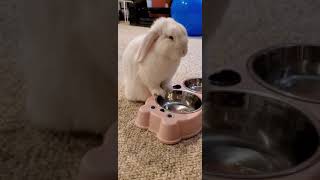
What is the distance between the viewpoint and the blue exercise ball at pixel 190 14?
420 mm

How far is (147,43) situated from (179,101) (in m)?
0.15

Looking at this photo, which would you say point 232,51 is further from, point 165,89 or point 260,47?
point 165,89

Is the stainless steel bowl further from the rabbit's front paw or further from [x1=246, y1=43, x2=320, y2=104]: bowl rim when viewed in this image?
[x1=246, y1=43, x2=320, y2=104]: bowl rim

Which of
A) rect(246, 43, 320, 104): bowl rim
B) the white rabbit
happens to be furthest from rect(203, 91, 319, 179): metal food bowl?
the white rabbit

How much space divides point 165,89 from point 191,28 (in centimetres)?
25

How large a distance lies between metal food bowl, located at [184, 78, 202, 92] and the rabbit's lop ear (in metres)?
0.12

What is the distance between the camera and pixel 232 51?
1.54 feet

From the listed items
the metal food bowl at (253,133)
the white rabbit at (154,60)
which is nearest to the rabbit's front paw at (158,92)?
the white rabbit at (154,60)

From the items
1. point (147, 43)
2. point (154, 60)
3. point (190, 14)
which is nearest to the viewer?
point (190, 14)

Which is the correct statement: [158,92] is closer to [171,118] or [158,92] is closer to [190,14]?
[171,118]

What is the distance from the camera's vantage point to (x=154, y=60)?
739mm

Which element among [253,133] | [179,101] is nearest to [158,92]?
[179,101]

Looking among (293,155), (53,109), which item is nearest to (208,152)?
(293,155)

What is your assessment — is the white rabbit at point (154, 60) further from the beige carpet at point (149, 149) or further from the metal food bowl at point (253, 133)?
the metal food bowl at point (253, 133)
